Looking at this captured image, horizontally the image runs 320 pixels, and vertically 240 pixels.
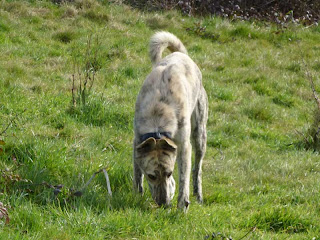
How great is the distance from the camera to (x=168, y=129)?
5312mm

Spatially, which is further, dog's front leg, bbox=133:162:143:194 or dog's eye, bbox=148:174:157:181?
dog's front leg, bbox=133:162:143:194

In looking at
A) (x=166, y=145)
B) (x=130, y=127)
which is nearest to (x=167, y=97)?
(x=166, y=145)

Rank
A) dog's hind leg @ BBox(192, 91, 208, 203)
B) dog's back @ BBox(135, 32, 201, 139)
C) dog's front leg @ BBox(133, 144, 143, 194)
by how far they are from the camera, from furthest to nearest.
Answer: dog's hind leg @ BBox(192, 91, 208, 203) → dog's front leg @ BBox(133, 144, 143, 194) → dog's back @ BBox(135, 32, 201, 139)

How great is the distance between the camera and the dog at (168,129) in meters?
5.14

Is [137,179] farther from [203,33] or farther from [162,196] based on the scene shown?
[203,33]

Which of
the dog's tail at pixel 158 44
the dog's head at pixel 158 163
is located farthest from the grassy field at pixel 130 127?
the dog's tail at pixel 158 44

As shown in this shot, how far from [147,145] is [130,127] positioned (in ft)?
8.26

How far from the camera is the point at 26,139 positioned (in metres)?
5.98

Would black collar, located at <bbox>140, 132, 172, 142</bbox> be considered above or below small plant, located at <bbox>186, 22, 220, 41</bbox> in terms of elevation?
above

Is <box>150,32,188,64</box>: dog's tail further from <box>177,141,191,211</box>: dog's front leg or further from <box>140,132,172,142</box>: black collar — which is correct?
<box>140,132,172,142</box>: black collar

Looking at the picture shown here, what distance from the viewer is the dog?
514 cm

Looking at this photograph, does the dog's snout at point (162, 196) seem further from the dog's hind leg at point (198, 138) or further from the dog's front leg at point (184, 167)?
the dog's hind leg at point (198, 138)

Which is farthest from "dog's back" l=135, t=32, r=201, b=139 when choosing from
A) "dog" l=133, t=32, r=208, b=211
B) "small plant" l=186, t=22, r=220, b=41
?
"small plant" l=186, t=22, r=220, b=41

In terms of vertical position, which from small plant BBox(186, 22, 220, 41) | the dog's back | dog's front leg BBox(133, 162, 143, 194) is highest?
the dog's back
